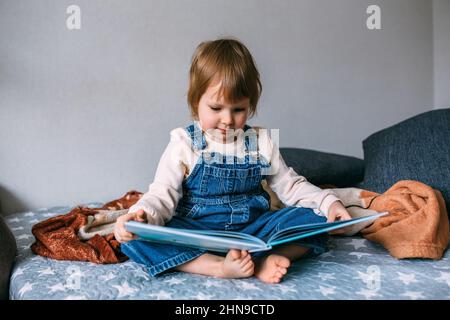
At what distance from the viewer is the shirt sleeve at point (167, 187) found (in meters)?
1.02

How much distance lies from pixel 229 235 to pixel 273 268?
12cm

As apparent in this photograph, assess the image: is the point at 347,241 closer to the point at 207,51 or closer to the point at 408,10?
the point at 207,51

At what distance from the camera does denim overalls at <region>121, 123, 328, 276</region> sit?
3.61 feet

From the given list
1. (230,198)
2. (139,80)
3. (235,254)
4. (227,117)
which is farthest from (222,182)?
(139,80)

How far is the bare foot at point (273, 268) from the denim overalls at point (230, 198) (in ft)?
0.44

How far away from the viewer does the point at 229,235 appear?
0.87 metres

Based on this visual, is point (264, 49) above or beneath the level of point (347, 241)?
above

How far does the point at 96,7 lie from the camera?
170 cm

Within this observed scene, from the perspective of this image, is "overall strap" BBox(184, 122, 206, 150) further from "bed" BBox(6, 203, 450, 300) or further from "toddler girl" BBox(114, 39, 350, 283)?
"bed" BBox(6, 203, 450, 300)

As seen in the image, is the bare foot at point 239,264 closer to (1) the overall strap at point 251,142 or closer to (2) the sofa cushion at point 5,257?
(1) the overall strap at point 251,142

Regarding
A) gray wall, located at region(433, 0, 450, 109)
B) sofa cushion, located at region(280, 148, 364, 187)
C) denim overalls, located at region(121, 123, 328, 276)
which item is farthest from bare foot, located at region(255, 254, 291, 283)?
gray wall, located at region(433, 0, 450, 109)

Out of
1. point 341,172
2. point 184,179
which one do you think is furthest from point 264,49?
point 184,179

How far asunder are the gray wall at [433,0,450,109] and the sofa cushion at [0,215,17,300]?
1.93 meters
